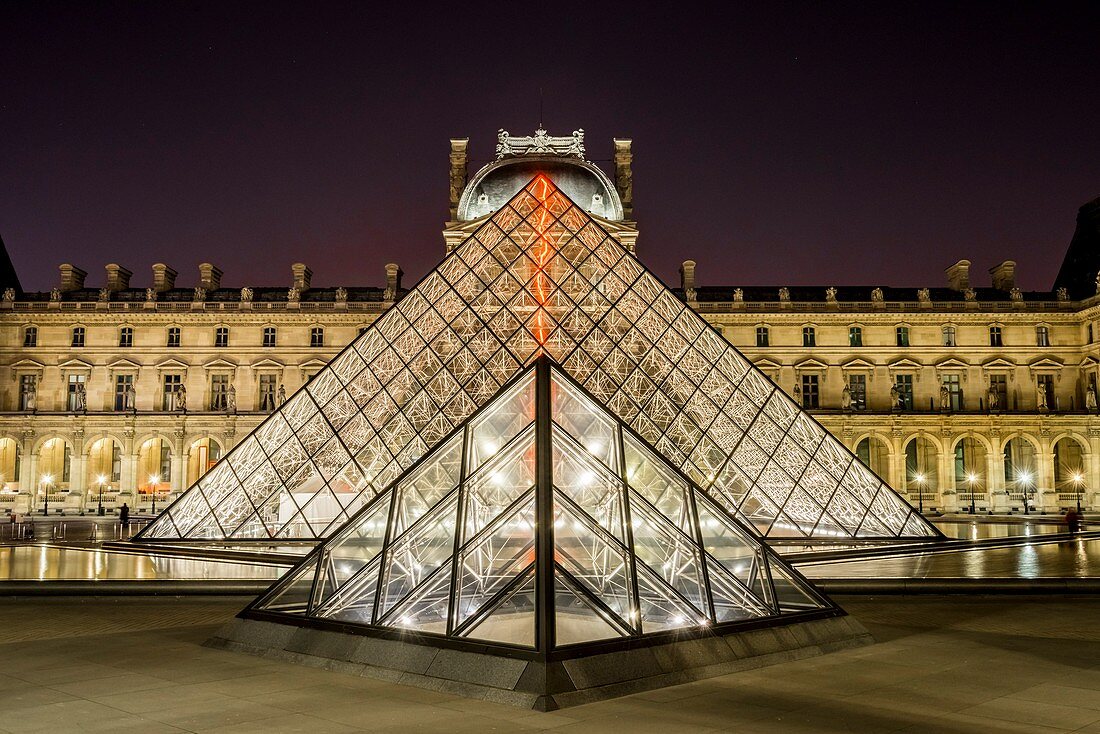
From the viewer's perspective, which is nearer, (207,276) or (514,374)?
(514,374)

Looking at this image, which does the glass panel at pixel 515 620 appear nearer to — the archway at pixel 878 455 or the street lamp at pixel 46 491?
the street lamp at pixel 46 491

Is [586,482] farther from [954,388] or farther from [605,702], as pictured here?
[954,388]

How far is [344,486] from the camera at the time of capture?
61.9 feet

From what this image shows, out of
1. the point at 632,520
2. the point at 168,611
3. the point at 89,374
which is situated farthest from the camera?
the point at 89,374

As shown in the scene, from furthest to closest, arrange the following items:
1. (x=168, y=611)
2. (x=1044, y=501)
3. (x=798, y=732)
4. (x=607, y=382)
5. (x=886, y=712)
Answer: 1. (x=1044, y=501)
2. (x=607, y=382)
3. (x=168, y=611)
4. (x=886, y=712)
5. (x=798, y=732)

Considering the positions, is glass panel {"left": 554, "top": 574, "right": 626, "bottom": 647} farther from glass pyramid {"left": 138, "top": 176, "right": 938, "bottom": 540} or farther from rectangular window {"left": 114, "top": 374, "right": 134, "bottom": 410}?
rectangular window {"left": 114, "top": 374, "right": 134, "bottom": 410}

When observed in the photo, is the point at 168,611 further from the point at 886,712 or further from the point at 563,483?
the point at 886,712

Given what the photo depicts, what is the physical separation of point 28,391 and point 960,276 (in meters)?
44.4

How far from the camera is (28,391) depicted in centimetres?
4262

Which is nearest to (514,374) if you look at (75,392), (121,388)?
(121,388)

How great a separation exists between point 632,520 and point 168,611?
256 inches

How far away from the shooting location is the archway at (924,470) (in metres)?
42.8

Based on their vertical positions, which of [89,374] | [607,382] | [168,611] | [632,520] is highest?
[89,374]

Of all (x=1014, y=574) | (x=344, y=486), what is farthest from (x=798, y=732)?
(x=344, y=486)
